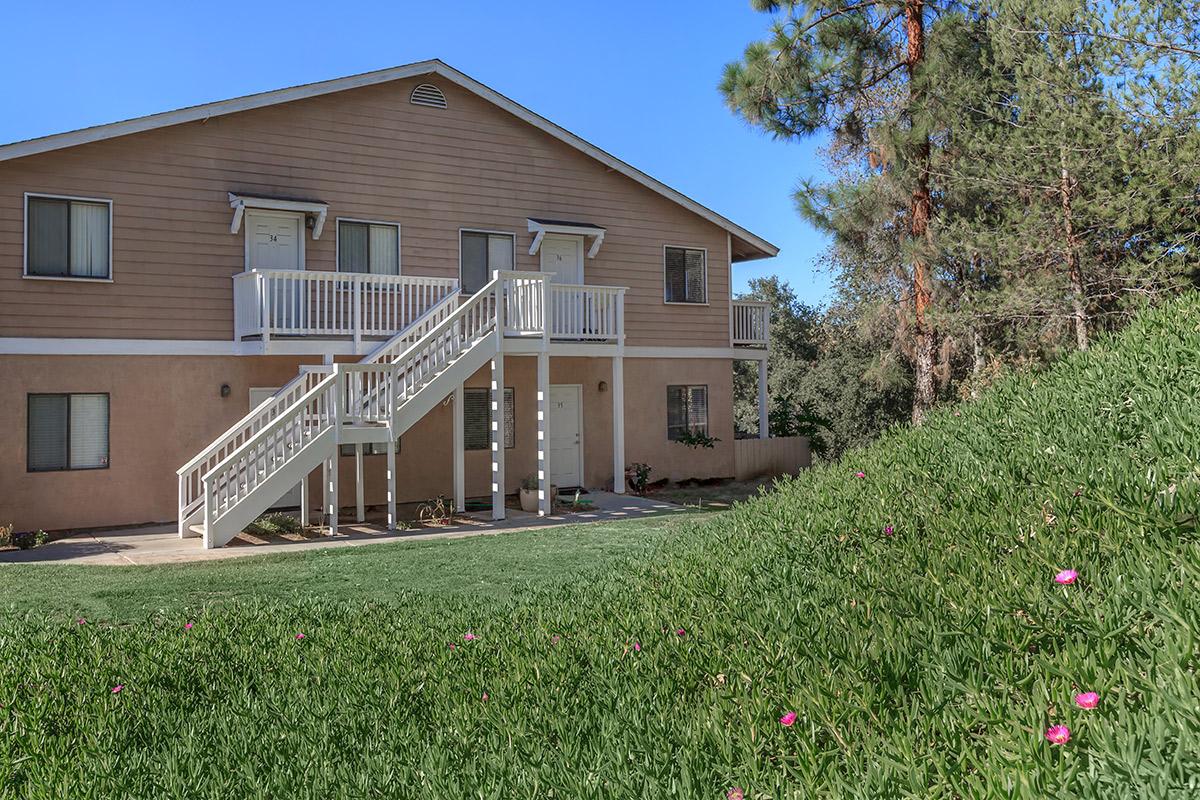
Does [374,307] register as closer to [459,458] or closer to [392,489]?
[459,458]

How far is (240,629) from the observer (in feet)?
23.4

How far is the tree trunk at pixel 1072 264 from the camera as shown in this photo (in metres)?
18.5

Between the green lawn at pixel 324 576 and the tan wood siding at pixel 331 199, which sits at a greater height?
the tan wood siding at pixel 331 199

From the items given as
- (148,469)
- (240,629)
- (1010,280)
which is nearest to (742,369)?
(1010,280)

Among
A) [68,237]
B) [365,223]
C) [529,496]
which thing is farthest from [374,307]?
[68,237]

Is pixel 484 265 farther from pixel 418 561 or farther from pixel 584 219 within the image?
pixel 418 561

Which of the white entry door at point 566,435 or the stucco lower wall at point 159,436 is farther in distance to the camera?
the white entry door at point 566,435

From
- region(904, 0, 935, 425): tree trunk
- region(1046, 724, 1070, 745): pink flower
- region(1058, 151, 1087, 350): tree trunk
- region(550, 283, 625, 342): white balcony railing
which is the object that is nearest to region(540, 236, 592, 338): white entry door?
region(550, 283, 625, 342): white balcony railing

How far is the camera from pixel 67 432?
50.6 ft

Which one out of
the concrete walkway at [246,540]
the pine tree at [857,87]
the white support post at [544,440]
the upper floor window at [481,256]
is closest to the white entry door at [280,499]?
the concrete walkway at [246,540]

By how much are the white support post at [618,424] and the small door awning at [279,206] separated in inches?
225

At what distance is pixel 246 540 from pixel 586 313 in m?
7.49

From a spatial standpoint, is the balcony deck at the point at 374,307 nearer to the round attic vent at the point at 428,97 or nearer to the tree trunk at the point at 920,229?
the round attic vent at the point at 428,97

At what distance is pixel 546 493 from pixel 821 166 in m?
14.1
